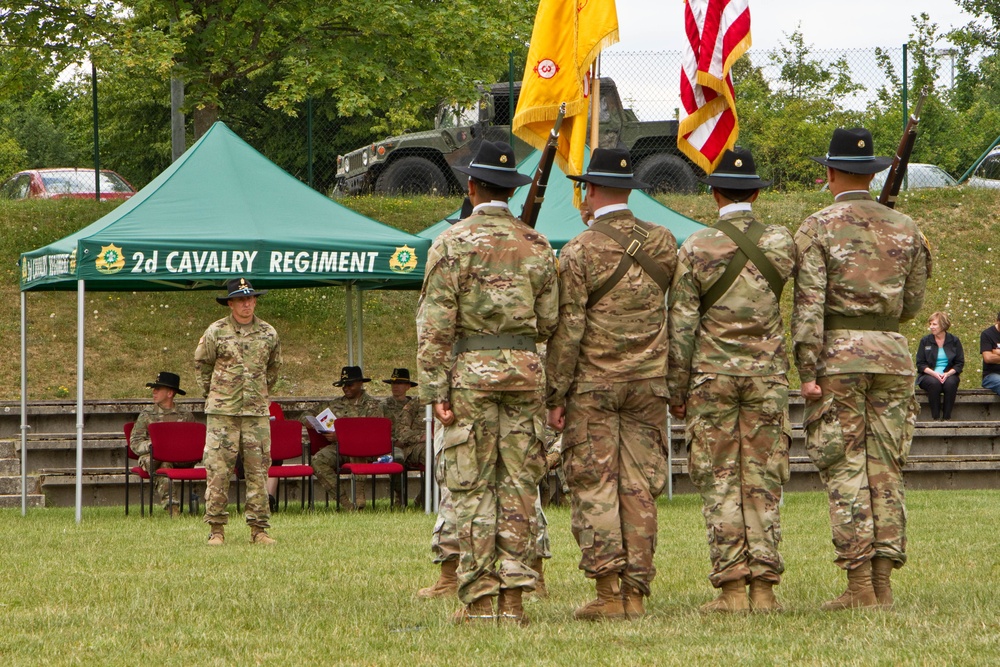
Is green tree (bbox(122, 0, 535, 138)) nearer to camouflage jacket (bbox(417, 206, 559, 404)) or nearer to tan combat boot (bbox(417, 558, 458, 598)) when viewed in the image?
tan combat boot (bbox(417, 558, 458, 598))

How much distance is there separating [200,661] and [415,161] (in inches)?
695

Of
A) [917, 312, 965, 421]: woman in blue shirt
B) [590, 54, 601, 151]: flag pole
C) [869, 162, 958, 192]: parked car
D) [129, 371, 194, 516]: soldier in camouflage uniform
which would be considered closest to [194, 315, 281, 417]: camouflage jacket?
[129, 371, 194, 516]: soldier in camouflage uniform

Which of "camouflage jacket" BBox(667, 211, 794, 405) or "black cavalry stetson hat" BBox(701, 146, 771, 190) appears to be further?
"black cavalry stetson hat" BBox(701, 146, 771, 190)

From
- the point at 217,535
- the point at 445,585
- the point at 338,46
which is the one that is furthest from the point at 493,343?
the point at 338,46

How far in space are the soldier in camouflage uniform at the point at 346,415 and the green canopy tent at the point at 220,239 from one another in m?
1.98

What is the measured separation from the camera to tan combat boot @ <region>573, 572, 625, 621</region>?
20.5 ft

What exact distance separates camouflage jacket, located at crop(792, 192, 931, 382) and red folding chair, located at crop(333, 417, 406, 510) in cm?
749

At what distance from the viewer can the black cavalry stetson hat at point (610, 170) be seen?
21.5 ft

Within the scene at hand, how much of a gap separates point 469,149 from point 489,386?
1613 cm

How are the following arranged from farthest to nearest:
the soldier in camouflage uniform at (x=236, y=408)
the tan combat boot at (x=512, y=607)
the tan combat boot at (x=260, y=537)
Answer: the soldier in camouflage uniform at (x=236, y=408) < the tan combat boot at (x=260, y=537) < the tan combat boot at (x=512, y=607)

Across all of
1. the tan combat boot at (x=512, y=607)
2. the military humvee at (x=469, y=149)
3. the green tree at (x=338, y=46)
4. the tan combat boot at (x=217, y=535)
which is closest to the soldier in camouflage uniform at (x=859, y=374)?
Answer: the tan combat boot at (x=512, y=607)

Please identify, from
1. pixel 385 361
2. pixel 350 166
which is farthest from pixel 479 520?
pixel 350 166

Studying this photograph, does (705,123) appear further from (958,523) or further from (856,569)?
(958,523)

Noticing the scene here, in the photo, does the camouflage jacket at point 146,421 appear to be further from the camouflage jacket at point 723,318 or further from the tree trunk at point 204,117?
the tree trunk at point 204,117
